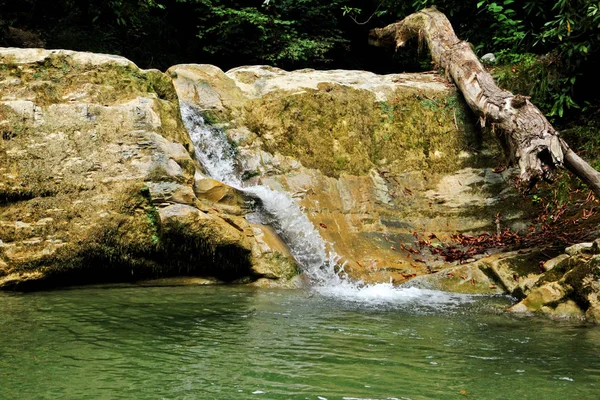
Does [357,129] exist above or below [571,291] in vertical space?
above

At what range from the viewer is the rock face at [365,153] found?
337 inches

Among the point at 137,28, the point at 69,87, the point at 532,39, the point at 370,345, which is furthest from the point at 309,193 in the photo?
the point at 137,28

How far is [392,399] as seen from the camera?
9.97 feet

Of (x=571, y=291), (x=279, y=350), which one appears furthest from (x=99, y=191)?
(x=571, y=291)

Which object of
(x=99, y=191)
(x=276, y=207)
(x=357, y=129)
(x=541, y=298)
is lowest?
(x=541, y=298)

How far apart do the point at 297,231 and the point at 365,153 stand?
78.0 inches

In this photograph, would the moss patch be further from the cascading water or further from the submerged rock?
the submerged rock

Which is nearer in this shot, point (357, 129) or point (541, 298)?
point (541, 298)

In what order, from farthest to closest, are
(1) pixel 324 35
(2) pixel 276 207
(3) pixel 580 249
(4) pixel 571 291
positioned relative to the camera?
(1) pixel 324 35
(2) pixel 276 207
(3) pixel 580 249
(4) pixel 571 291

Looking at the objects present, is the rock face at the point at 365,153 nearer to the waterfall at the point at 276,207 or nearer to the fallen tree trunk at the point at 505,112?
the waterfall at the point at 276,207

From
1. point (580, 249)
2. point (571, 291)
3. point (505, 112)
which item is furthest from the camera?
point (505, 112)

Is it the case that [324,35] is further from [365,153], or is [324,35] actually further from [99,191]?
[99,191]

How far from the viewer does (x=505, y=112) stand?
307 inches

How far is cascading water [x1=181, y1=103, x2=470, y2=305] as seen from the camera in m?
6.64
